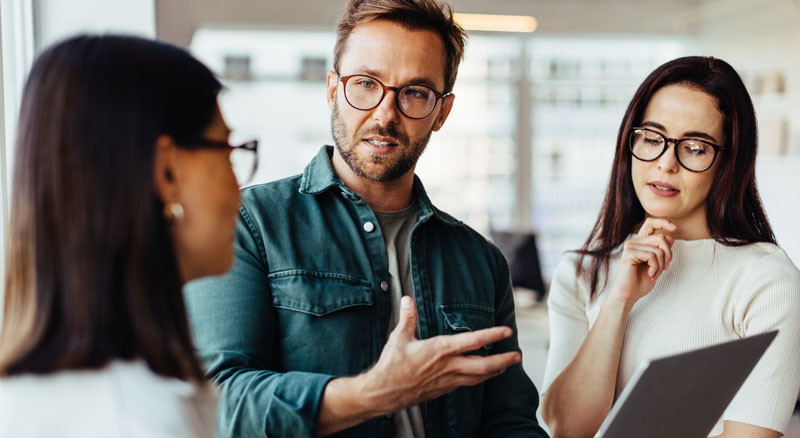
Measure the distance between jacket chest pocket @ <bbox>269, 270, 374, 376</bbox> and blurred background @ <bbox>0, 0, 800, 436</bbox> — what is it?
381 centimetres

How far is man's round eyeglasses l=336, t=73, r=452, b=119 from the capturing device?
154cm

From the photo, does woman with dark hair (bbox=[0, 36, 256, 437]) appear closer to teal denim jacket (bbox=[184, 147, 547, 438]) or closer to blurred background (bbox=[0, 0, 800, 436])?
teal denim jacket (bbox=[184, 147, 547, 438])

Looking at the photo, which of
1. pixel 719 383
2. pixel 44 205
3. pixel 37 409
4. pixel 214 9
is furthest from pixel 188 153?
pixel 214 9

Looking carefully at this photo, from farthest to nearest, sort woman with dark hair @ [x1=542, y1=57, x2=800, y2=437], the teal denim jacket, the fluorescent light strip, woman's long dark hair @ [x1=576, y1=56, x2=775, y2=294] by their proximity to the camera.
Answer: the fluorescent light strip, woman's long dark hair @ [x1=576, y1=56, x2=775, y2=294], woman with dark hair @ [x1=542, y1=57, x2=800, y2=437], the teal denim jacket

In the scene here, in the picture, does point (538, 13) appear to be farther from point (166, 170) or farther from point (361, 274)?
point (166, 170)

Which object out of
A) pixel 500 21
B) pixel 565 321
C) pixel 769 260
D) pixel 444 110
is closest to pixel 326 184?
pixel 444 110

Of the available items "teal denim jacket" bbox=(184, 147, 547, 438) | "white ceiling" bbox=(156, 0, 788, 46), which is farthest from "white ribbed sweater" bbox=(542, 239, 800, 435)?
"white ceiling" bbox=(156, 0, 788, 46)

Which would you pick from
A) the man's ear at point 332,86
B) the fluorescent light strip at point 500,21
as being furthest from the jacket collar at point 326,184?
the fluorescent light strip at point 500,21

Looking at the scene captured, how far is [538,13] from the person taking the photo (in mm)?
6766

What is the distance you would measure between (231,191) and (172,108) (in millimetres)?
138

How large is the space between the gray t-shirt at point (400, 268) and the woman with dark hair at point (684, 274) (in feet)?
1.24

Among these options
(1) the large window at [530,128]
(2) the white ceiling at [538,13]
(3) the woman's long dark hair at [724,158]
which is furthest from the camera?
(1) the large window at [530,128]

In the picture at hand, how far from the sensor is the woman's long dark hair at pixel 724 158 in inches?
63.9

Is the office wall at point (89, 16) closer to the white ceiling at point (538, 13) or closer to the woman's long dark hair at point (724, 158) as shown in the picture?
the woman's long dark hair at point (724, 158)
